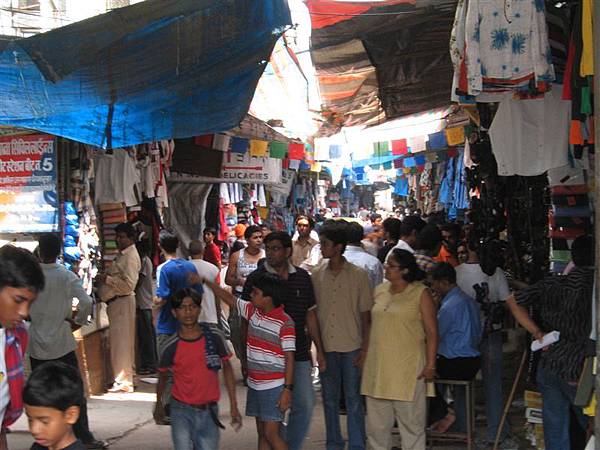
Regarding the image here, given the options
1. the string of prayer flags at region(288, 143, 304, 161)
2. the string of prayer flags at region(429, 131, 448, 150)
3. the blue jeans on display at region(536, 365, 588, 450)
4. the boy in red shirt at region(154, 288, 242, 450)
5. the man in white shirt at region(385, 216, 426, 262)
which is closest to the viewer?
the boy in red shirt at region(154, 288, 242, 450)

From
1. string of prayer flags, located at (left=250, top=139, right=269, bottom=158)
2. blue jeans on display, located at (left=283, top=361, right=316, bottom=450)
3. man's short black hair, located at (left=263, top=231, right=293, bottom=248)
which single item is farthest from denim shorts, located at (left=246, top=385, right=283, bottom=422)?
string of prayer flags, located at (left=250, top=139, right=269, bottom=158)

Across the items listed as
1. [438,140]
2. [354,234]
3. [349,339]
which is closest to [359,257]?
[354,234]

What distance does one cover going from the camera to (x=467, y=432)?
23.8 feet

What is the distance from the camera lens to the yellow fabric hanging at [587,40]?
490cm

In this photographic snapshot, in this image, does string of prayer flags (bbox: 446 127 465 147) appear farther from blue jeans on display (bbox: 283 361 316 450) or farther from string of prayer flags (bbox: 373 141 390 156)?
blue jeans on display (bbox: 283 361 316 450)

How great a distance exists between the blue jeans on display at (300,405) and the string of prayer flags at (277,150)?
849 cm

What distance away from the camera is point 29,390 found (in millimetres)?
3490

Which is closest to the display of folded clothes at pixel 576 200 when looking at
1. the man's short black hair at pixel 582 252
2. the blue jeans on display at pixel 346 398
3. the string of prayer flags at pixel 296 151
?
the man's short black hair at pixel 582 252

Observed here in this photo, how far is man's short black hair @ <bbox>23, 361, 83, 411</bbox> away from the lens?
136 inches

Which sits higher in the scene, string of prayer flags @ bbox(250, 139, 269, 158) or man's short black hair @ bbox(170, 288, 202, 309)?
string of prayer flags @ bbox(250, 139, 269, 158)

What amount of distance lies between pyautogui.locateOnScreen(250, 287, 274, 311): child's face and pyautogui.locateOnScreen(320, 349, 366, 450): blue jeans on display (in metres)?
1.07

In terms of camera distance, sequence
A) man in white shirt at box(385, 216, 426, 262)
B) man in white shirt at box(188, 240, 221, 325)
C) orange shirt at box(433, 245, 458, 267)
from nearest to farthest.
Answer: man in white shirt at box(188, 240, 221, 325)
man in white shirt at box(385, 216, 426, 262)
orange shirt at box(433, 245, 458, 267)

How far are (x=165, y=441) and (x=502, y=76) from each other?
433 centimetres

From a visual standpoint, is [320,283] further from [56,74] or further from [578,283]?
[56,74]
